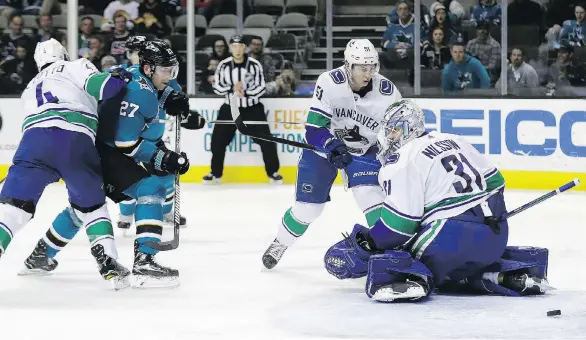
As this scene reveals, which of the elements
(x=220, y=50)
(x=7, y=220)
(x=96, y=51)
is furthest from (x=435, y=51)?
(x=7, y=220)

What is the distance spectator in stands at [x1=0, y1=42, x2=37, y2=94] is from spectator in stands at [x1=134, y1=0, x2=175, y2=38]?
1.02m

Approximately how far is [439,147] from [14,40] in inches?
265

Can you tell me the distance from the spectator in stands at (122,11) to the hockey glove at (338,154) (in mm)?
5817

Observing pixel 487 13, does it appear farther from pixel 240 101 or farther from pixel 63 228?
pixel 63 228

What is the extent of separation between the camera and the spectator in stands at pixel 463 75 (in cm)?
912

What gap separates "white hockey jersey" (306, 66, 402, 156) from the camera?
5113 mm

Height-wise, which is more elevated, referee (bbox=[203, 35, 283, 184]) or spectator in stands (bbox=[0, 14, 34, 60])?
spectator in stands (bbox=[0, 14, 34, 60])

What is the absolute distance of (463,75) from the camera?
9203mm

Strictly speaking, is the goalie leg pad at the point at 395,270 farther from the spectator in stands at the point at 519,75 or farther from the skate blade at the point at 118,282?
the spectator in stands at the point at 519,75

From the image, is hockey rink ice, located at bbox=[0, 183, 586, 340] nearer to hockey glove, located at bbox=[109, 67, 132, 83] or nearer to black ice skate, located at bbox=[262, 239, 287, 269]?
black ice skate, located at bbox=[262, 239, 287, 269]

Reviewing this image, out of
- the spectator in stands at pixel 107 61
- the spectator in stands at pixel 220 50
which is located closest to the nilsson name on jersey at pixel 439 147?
the spectator in stands at pixel 220 50

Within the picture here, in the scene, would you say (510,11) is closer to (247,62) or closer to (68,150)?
(247,62)

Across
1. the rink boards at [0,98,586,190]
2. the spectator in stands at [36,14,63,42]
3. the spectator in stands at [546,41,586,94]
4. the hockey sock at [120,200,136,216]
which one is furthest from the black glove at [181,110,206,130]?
the spectator in stands at [36,14,63,42]

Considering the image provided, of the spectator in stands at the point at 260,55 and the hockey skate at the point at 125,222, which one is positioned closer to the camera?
the hockey skate at the point at 125,222
